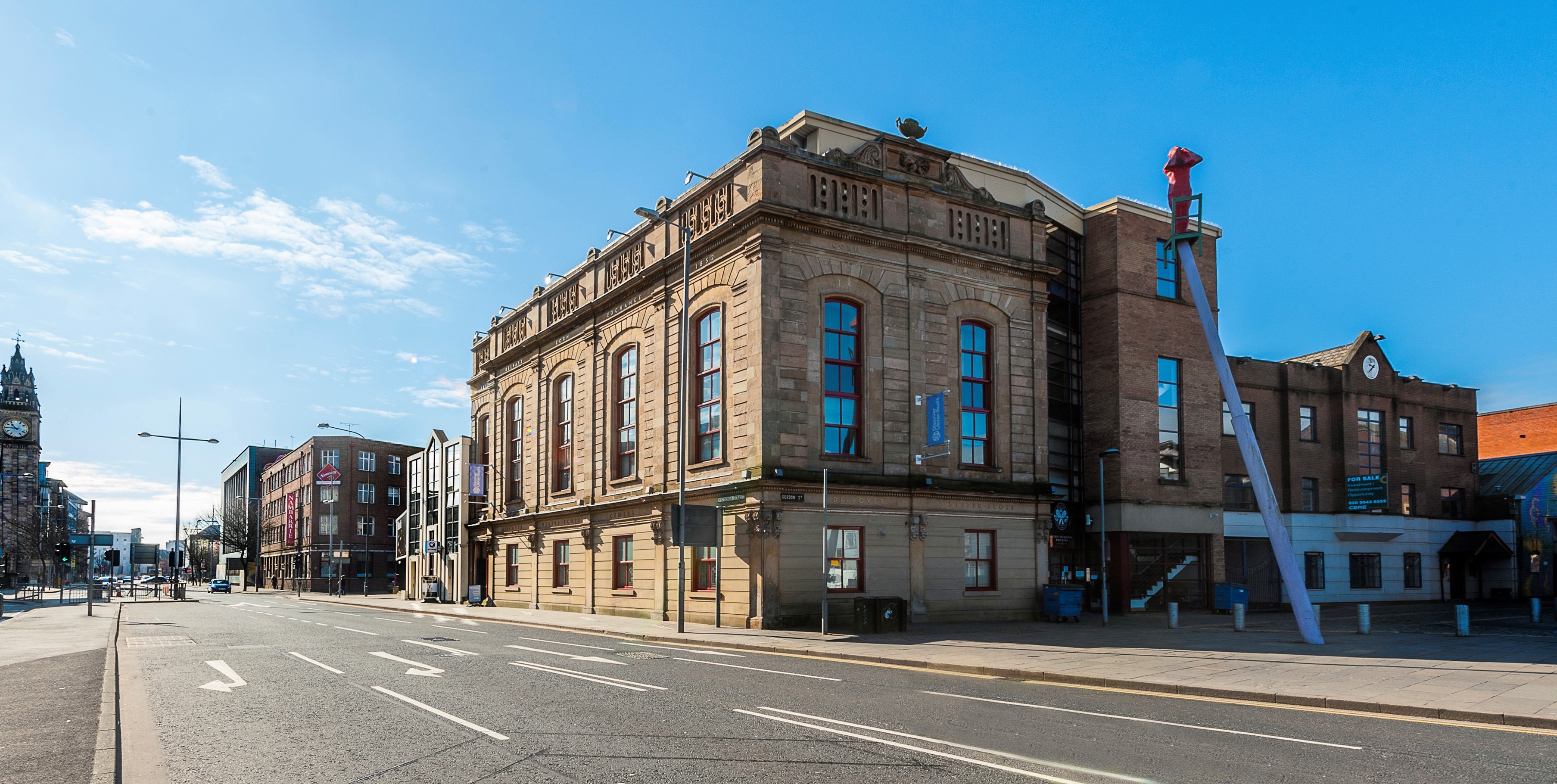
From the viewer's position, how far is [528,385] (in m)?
49.1

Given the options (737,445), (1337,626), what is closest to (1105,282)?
(1337,626)

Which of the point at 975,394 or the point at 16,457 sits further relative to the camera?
the point at 16,457

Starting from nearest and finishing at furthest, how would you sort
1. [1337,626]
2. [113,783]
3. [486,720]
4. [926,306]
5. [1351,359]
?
1. [113,783]
2. [486,720]
3. [1337,626]
4. [926,306]
5. [1351,359]

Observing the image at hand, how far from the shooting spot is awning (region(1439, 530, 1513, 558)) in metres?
51.3

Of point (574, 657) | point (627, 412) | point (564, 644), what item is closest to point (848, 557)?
point (564, 644)

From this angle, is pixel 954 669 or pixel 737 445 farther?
pixel 737 445

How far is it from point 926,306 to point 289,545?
92.5 m

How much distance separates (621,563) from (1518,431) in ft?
204

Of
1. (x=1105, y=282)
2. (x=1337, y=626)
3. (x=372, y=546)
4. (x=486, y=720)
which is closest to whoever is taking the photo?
(x=486, y=720)

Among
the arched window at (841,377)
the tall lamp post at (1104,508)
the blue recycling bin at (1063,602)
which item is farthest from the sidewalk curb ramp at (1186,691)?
the tall lamp post at (1104,508)

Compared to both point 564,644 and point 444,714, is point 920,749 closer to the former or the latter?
point 444,714

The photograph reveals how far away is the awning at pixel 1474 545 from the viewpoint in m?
51.3

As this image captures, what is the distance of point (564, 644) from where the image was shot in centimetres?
2472

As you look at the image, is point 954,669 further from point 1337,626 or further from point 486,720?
point 1337,626
